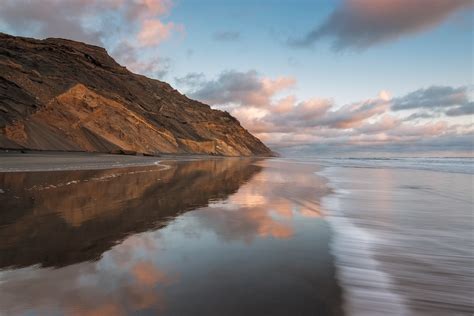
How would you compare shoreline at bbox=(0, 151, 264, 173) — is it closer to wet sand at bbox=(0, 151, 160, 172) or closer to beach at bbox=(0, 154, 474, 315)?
wet sand at bbox=(0, 151, 160, 172)

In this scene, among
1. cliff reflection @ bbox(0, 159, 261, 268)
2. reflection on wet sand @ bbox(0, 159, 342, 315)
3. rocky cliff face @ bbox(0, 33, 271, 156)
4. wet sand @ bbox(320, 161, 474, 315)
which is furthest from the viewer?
rocky cliff face @ bbox(0, 33, 271, 156)

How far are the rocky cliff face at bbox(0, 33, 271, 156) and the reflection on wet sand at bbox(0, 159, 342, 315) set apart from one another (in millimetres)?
30009

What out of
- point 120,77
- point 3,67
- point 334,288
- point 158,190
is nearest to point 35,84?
point 3,67

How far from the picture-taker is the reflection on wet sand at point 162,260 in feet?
9.72

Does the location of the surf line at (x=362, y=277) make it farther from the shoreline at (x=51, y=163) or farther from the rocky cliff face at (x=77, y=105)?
the rocky cliff face at (x=77, y=105)

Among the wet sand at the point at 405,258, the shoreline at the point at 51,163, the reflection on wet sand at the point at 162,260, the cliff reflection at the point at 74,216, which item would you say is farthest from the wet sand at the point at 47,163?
the wet sand at the point at 405,258

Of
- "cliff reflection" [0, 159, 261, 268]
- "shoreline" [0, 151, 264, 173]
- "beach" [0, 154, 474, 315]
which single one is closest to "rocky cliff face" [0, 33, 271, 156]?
"shoreline" [0, 151, 264, 173]

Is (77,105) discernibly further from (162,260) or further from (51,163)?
(162,260)

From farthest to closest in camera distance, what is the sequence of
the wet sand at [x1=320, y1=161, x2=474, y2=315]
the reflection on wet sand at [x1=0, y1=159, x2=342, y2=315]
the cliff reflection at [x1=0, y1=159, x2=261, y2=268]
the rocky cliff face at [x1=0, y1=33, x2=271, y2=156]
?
the rocky cliff face at [x1=0, y1=33, x2=271, y2=156] < the cliff reflection at [x1=0, y1=159, x2=261, y2=268] < the wet sand at [x1=320, y1=161, x2=474, y2=315] < the reflection on wet sand at [x1=0, y1=159, x2=342, y2=315]

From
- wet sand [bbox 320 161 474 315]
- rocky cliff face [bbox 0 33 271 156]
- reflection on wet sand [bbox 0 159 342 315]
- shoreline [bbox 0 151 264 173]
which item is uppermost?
rocky cliff face [bbox 0 33 271 156]

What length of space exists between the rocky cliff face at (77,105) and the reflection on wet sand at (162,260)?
1181 inches

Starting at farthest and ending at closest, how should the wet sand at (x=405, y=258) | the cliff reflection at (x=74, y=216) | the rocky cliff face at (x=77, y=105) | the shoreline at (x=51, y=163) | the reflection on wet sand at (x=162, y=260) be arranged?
1. the rocky cliff face at (x=77, y=105)
2. the shoreline at (x=51, y=163)
3. the cliff reflection at (x=74, y=216)
4. the wet sand at (x=405, y=258)
5. the reflection on wet sand at (x=162, y=260)

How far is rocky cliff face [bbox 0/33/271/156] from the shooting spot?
35531 mm

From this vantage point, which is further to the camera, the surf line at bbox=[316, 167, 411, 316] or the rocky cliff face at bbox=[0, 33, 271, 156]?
the rocky cliff face at bbox=[0, 33, 271, 156]
